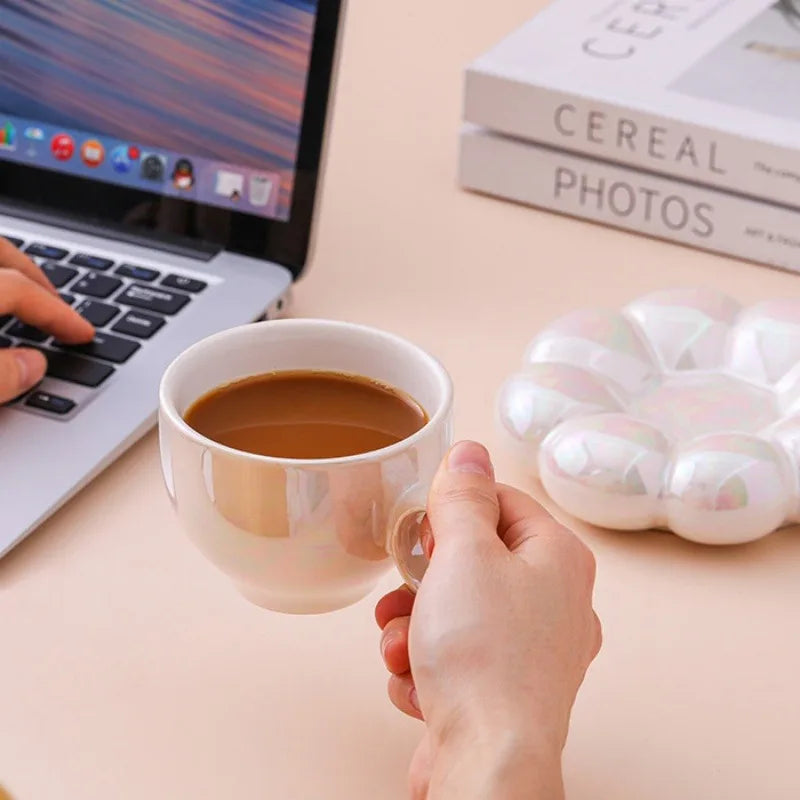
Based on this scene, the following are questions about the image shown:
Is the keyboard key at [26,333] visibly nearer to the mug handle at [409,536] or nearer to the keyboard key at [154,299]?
the keyboard key at [154,299]

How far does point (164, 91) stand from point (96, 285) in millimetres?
127

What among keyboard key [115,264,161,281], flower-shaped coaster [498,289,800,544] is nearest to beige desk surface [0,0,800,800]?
flower-shaped coaster [498,289,800,544]

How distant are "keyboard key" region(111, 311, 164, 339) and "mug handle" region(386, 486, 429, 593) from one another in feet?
1.01

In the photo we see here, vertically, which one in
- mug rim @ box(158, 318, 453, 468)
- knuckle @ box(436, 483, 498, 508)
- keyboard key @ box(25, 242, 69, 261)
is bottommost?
keyboard key @ box(25, 242, 69, 261)

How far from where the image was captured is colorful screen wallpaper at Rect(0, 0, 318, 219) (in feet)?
2.64

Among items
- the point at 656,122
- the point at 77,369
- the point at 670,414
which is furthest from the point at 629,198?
the point at 77,369

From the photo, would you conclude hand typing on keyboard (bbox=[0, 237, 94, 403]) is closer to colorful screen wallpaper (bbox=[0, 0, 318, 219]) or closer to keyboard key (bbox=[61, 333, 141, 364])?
keyboard key (bbox=[61, 333, 141, 364])

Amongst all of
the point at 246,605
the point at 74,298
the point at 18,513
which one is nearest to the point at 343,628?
the point at 246,605

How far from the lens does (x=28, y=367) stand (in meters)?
0.72

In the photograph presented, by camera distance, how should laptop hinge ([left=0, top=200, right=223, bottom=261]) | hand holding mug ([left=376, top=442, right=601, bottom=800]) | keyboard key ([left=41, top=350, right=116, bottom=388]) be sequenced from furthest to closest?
laptop hinge ([left=0, top=200, right=223, bottom=261])
keyboard key ([left=41, top=350, right=116, bottom=388])
hand holding mug ([left=376, top=442, right=601, bottom=800])

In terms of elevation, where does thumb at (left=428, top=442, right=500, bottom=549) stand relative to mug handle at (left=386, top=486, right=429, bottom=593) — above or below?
above

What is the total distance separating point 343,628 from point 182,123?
36 centimetres

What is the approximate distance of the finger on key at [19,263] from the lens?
777 mm

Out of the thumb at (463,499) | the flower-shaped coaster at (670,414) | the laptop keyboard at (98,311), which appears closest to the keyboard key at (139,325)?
the laptop keyboard at (98,311)
